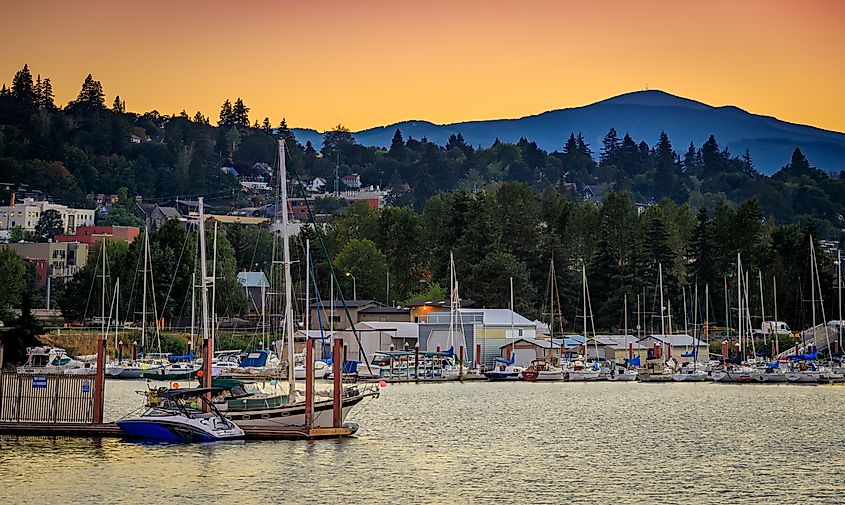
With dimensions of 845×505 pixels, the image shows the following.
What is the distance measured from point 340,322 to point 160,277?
2053 cm

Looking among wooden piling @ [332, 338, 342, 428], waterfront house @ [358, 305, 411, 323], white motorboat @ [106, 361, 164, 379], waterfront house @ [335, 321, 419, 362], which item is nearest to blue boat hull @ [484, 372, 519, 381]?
waterfront house @ [335, 321, 419, 362]

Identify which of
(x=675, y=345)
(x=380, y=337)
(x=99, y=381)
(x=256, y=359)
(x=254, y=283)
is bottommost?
(x=99, y=381)

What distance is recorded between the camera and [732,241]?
165 meters

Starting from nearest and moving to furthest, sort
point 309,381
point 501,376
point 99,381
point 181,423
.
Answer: point 309,381 < point 99,381 < point 181,423 < point 501,376

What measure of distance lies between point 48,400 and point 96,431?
124 inches

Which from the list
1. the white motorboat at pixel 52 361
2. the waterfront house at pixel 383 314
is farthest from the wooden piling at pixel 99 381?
the waterfront house at pixel 383 314

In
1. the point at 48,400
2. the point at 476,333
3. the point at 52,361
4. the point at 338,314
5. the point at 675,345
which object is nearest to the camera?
the point at 48,400

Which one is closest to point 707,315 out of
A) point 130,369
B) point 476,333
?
point 476,333

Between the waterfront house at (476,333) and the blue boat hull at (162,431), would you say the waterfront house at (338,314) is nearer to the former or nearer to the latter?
the waterfront house at (476,333)

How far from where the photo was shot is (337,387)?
56.9m

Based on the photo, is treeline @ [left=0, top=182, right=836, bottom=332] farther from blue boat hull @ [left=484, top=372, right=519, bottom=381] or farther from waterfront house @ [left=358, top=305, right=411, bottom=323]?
blue boat hull @ [left=484, top=372, right=519, bottom=381]

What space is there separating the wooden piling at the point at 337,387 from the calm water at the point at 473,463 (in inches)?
48.0

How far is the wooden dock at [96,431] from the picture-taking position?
57.4 meters

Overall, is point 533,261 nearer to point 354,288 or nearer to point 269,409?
point 354,288
